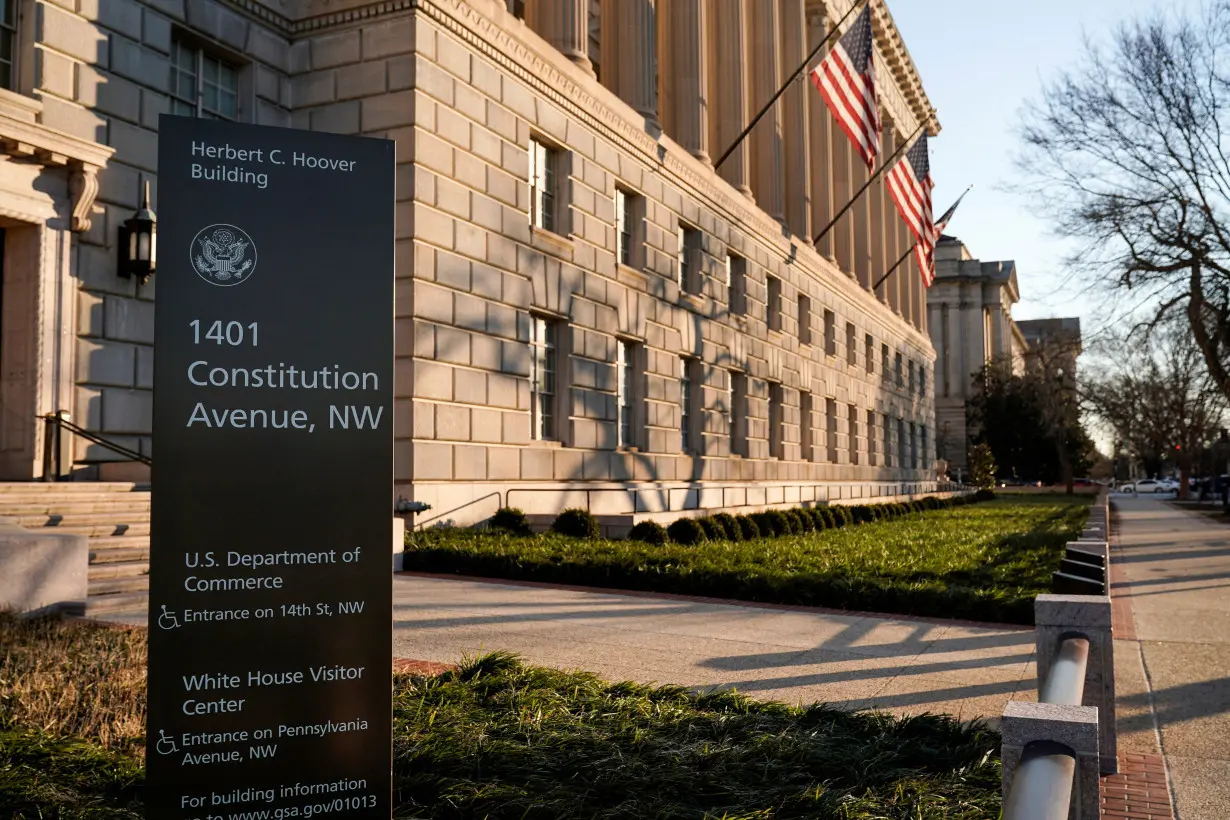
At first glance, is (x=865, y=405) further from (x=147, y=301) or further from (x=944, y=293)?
(x=944, y=293)

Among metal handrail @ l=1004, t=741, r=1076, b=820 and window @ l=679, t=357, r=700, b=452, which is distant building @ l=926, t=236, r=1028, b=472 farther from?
metal handrail @ l=1004, t=741, r=1076, b=820

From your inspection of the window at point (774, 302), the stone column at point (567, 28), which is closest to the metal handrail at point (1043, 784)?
the stone column at point (567, 28)

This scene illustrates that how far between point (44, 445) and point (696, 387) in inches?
709

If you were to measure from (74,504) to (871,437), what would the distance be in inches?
1661

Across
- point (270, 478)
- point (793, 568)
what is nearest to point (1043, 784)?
point (270, 478)

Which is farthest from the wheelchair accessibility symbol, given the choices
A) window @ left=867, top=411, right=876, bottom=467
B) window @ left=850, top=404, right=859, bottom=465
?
window @ left=867, top=411, right=876, bottom=467

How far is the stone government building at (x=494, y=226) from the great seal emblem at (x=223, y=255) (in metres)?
8.56

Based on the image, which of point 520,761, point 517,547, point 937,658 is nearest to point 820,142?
point 517,547

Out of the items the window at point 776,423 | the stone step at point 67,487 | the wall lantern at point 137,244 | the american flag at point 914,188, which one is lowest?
the stone step at point 67,487

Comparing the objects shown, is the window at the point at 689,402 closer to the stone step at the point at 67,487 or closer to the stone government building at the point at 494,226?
the stone government building at the point at 494,226

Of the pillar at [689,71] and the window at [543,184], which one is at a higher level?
the pillar at [689,71]

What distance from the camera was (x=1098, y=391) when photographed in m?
70.1

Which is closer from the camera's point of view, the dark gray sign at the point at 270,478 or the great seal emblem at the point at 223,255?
the dark gray sign at the point at 270,478

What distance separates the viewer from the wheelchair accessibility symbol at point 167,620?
3461 millimetres
